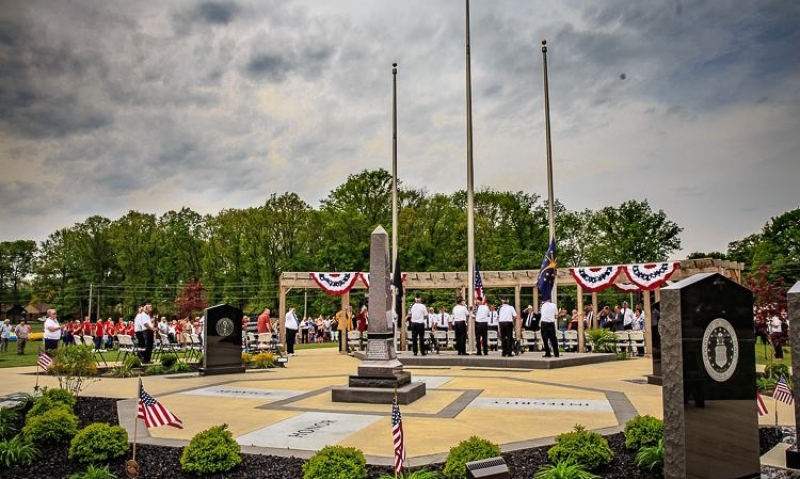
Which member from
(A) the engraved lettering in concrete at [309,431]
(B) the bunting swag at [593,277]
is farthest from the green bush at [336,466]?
(B) the bunting swag at [593,277]

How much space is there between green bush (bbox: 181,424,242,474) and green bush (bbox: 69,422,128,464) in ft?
3.38

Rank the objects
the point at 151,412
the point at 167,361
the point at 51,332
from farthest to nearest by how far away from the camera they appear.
A: the point at 51,332
the point at 167,361
the point at 151,412

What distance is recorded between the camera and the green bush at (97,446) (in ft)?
21.2

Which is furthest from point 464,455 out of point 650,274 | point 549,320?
point 650,274

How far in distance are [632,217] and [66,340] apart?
4477 centimetres

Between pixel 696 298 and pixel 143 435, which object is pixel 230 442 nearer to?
pixel 143 435

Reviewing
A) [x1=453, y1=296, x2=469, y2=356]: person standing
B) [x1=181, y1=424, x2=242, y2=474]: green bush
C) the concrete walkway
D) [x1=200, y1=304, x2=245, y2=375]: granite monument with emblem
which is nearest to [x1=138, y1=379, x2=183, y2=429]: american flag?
[x1=181, y1=424, x2=242, y2=474]: green bush

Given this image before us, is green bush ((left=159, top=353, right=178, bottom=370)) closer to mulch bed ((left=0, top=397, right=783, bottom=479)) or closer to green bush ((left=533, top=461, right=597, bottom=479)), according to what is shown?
mulch bed ((left=0, top=397, right=783, bottom=479))

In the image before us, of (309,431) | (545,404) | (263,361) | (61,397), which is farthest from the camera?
(263,361)

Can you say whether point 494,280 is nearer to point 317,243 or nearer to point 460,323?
point 460,323

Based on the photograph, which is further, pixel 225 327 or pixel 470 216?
pixel 470 216

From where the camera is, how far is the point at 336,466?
541 cm

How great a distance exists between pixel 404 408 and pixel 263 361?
8.77 metres

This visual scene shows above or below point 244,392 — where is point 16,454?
above
